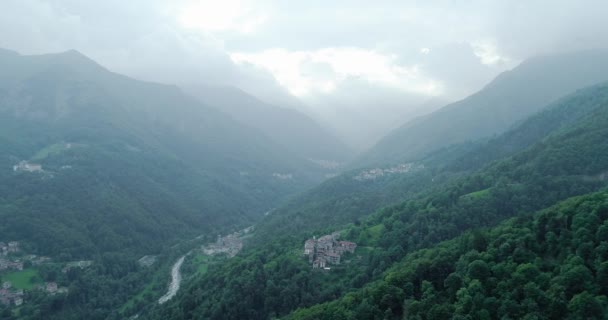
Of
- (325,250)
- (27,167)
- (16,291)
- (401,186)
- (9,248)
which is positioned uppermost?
(27,167)

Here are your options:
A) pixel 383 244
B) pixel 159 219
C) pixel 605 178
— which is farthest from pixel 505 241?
pixel 159 219

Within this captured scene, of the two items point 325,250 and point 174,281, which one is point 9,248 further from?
point 325,250

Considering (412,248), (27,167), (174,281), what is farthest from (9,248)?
(412,248)

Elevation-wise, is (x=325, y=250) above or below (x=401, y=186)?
below

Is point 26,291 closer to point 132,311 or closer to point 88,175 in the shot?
point 132,311

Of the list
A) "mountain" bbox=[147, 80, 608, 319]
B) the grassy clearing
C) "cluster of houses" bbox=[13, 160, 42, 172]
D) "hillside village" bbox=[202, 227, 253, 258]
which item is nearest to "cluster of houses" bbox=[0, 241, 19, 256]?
"mountain" bbox=[147, 80, 608, 319]

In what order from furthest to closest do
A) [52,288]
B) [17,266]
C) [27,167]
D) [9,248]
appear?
1. [27,167]
2. [9,248]
3. [17,266]
4. [52,288]
